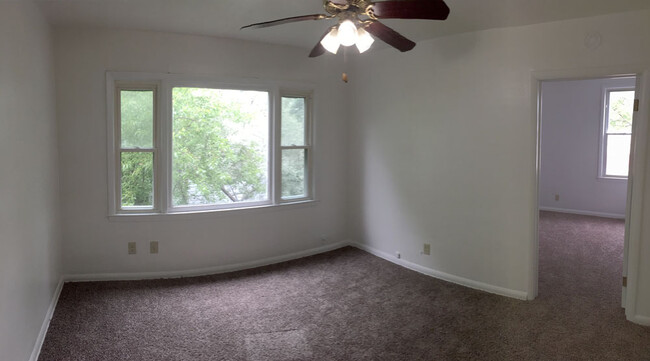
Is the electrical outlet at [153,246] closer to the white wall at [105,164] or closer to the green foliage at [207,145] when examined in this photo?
the white wall at [105,164]

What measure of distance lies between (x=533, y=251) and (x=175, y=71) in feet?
11.8

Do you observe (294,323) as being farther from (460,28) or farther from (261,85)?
(460,28)

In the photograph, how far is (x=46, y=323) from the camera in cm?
296

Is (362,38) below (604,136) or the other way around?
the other way around

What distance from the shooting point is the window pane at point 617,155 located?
6.85m

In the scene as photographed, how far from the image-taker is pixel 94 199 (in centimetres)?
386

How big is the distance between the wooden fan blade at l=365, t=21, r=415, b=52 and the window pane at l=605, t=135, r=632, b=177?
19.7ft

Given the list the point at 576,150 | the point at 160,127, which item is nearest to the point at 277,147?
the point at 160,127

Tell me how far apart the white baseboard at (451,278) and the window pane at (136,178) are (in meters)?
2.52

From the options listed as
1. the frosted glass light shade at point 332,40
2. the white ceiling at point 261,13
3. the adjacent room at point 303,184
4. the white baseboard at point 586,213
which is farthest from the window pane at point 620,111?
the frosted glass light shade at point 332,40

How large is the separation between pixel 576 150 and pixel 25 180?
7743mm

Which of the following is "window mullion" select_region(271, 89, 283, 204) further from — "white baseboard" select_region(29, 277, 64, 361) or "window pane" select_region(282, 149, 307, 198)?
"white baseboard" select_region(29, 277, 64, 361)

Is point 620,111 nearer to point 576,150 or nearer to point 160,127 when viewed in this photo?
point 576,150

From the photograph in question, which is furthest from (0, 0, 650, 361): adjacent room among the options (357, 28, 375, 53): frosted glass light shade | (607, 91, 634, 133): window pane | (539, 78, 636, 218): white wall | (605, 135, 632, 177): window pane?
(607, 91, 634, 133): window pane
